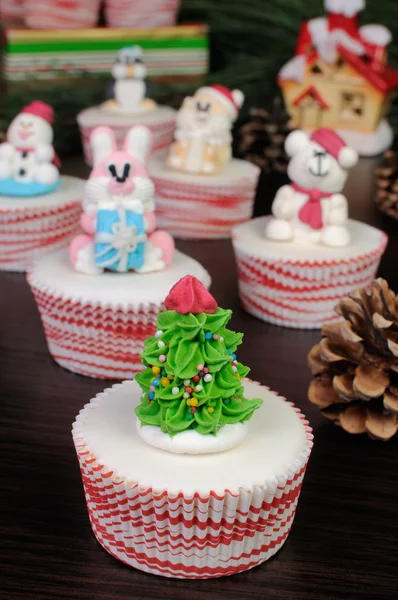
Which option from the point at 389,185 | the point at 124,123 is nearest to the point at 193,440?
the point at 389,185

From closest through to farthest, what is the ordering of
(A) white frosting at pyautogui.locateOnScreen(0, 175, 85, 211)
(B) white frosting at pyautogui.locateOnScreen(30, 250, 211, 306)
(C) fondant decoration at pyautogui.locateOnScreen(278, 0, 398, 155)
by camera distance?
(B) white frosting at pyautogui.locateOnScreen(30, 250, 211, 306) < (A) white frosting at pyautogui.locateOnScreen(0, 175, 85, 211) < (C) fondant decoration at pyautogui.locateOnScreen(278, 0, 398, 155)

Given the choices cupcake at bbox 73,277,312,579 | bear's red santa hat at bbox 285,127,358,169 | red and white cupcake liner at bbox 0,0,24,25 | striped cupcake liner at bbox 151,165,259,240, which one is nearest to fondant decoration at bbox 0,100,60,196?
striped cupcake liner at bbox 151,165,259,240

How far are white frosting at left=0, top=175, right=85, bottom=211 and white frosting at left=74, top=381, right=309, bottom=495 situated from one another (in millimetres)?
1457

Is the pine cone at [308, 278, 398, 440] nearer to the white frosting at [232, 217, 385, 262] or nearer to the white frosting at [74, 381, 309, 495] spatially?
the white frosting at [74, 381, 309, 495]

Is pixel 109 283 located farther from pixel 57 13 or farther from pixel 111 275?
pixel 57 13

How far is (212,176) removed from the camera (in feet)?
11.7

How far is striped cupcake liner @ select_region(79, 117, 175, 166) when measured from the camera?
4198 mm

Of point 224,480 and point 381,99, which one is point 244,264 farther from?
point 381,99

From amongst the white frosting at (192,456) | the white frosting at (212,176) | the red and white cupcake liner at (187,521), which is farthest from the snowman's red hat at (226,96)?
the red and white cupcake liner at (187,521)

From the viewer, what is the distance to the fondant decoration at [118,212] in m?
2.40

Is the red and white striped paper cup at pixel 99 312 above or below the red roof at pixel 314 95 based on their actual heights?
above

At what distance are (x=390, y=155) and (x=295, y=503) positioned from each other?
2.29 m

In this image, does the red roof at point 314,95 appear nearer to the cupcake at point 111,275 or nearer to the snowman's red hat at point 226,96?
the snowman's red hat at point 226,96

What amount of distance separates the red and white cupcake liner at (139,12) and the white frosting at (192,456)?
332 centimetres
